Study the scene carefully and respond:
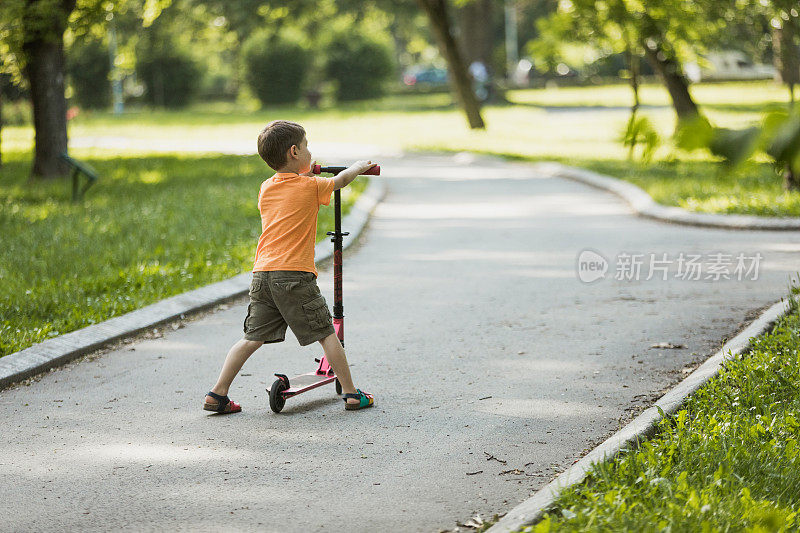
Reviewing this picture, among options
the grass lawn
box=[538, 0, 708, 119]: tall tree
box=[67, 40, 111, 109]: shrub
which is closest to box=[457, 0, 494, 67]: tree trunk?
the grass lawn

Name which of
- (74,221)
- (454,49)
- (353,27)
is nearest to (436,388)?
(74,221)

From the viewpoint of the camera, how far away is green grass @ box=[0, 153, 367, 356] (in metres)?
7.61

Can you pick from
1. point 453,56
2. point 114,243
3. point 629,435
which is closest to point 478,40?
point 453,56

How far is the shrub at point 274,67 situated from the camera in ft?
159

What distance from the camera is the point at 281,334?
17.3 ft

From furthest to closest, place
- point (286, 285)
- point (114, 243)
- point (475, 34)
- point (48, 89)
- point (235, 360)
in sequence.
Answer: point (475, 34)
point (48, 89)
point (114, 243)
point (235, 360)
point (286, 285)

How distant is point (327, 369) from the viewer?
5.66 meters

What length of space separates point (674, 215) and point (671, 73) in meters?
9.80

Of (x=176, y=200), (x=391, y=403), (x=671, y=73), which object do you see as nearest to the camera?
(x=391, y=403)

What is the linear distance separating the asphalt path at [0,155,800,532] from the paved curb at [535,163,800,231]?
1153 mm

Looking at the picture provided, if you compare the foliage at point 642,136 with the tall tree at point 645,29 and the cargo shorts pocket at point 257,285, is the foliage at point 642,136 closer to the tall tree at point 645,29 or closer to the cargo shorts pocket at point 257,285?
the cargo shorts pocket at point 257,285

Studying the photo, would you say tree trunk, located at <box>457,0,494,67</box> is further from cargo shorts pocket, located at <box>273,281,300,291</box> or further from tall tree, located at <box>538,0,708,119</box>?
cargo shorts pocket, located at <box>273,281,300,291</box>

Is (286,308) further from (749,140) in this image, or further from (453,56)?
(453,56)

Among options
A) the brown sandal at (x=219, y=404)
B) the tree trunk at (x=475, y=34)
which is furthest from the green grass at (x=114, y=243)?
the tree trunk at (x=475, y=34)
